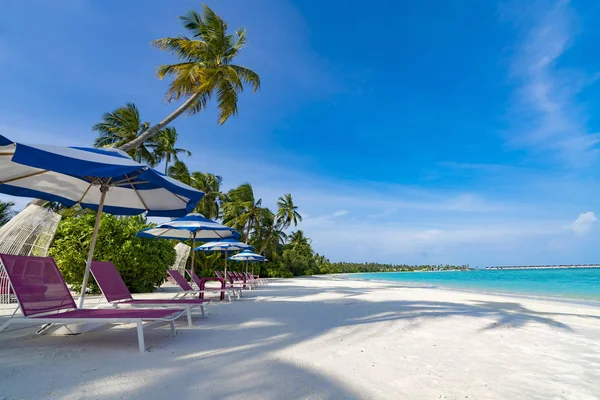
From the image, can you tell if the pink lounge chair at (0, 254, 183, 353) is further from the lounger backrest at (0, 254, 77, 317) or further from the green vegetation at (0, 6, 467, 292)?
the green vegetation at (0, 6, 467, 292)

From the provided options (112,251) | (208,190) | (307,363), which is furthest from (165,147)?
(307,363)

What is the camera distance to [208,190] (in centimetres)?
2883

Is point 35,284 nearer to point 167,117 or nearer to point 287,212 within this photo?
point 167,117

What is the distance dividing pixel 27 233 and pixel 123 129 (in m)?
11.5

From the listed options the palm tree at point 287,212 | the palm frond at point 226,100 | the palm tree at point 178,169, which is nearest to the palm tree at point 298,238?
the palm tree at point 287,212

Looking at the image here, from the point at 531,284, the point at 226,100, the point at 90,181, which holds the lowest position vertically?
the point at 531,284

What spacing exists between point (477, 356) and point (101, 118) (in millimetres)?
24372

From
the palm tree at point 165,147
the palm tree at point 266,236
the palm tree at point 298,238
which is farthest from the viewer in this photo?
the palm tree at point 298,238

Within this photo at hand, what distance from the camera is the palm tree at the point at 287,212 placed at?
127 ft

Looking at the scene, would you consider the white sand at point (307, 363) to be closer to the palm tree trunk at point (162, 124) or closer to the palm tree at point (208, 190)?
the palm tree trunk at point (162, 124)

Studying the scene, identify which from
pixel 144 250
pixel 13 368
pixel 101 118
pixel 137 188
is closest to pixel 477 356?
pixel 13 368

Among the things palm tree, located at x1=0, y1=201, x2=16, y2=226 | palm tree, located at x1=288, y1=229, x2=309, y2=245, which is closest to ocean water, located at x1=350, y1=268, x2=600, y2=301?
palm tree, located at x1=288, y1=229, x2=309, y2=245

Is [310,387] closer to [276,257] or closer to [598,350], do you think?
[598,350]

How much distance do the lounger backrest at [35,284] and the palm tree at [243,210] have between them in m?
26.3
